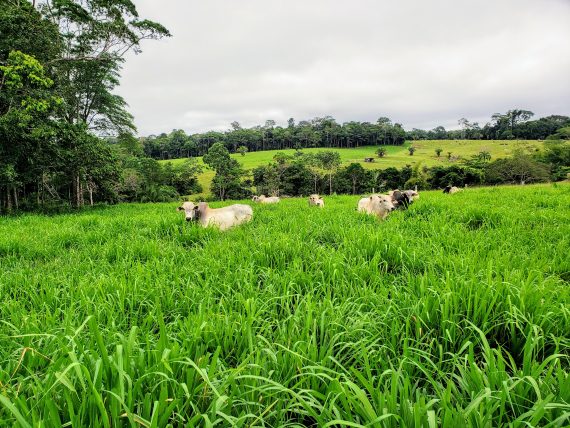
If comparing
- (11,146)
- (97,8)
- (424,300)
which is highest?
(97,8)

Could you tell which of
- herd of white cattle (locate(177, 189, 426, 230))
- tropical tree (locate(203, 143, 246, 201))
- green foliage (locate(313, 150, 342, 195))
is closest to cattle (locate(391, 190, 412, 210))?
herd of white cattle (locate(177, 189, 426, 230))

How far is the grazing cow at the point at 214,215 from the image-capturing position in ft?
26.6

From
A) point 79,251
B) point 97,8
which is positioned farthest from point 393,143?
point 79,251

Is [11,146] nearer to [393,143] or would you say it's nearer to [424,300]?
[424,300]

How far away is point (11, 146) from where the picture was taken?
15.3 metres

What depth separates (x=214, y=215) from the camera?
27.8 ft

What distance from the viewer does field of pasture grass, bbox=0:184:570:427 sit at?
1.39 m

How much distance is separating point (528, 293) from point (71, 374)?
10.4 ft

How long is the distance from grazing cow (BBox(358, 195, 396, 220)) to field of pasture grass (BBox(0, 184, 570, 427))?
3762 mm

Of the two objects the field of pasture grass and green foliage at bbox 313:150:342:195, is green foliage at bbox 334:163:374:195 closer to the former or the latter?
green foliage at bbox 313:150:342:195

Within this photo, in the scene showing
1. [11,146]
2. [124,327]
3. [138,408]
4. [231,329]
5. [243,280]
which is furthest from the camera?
[11,146]

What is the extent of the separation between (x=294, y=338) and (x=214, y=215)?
267 inches

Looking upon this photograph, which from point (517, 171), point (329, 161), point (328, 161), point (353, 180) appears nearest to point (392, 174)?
point (353, 180)

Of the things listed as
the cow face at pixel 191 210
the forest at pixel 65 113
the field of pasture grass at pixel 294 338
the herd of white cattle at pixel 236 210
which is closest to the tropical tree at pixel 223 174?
the forest at pixel 65 113
